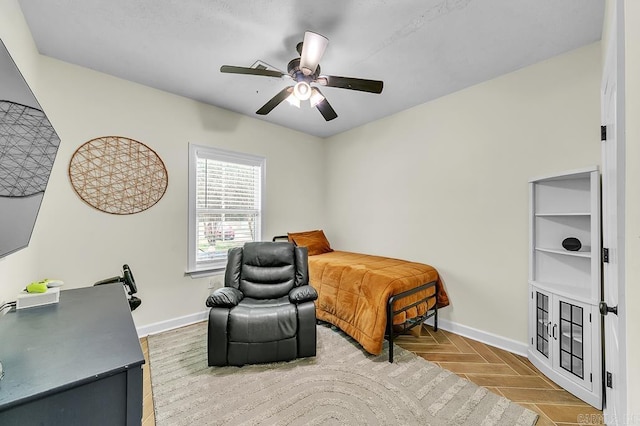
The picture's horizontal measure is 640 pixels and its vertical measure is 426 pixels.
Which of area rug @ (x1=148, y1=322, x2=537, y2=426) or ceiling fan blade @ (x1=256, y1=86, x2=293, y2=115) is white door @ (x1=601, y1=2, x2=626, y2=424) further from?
ceiling fan blade @ (x1=256, y1=86, x2=293, y2=115)

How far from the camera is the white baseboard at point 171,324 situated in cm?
279

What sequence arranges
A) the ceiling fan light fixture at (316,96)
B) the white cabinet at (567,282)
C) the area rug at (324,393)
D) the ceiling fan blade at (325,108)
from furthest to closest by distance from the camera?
A: the ceiling fan blade at (325,108), the ceiling fan light fixture at (316,96), the white cabinet at (567,282), the area rug at (324,393)

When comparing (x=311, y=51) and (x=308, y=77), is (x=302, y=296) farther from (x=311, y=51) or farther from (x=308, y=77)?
(x=311, y=51)

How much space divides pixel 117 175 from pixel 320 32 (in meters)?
2.38

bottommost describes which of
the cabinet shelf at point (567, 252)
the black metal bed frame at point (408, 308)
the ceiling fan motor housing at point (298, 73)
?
the black metal bed frame at point (408, 308)

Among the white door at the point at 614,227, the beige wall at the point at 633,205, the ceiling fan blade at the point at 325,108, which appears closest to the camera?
the beige wall at the point at 633,205

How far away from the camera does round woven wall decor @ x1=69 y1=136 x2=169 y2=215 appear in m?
2.51

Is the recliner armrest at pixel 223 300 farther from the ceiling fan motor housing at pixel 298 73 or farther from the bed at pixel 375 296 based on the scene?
the ceiling fan motor housing at pixel 298 73

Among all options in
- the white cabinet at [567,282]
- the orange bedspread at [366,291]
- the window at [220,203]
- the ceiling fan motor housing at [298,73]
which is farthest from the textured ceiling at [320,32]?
the orange bedspread at [366,291]

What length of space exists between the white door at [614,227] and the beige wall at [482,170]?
1.25 feet

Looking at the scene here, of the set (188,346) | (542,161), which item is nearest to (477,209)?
(542,161)

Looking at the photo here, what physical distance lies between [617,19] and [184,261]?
3711 millimetres

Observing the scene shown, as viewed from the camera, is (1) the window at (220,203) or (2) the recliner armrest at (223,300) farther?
(1) the window at (220,203)

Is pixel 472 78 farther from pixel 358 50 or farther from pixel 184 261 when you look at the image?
pixel 184 261
